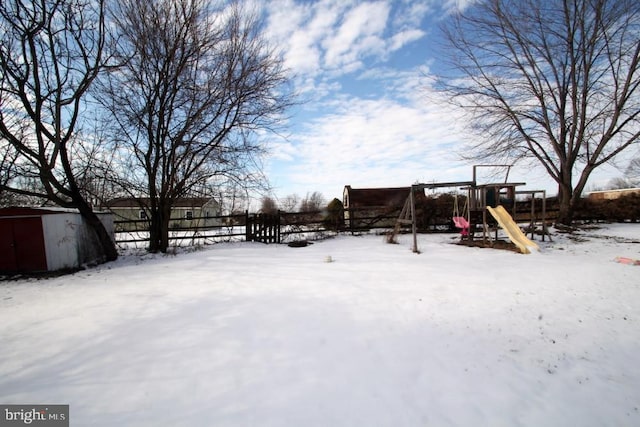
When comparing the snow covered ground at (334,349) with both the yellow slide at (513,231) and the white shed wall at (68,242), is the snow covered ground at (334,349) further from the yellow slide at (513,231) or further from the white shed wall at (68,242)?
the yellow slide at (513,231)

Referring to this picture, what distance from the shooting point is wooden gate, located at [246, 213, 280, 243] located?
37.5ft

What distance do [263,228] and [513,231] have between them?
8840mm

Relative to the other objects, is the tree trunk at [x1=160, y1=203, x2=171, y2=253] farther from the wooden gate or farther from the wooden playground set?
the wooden playground set

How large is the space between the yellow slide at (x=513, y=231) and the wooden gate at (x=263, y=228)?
7859 millimetres

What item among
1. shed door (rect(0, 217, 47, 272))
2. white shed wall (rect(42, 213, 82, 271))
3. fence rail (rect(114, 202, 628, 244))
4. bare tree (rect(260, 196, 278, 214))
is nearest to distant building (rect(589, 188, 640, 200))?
fence rail (rect(114, 202, 628, 244))

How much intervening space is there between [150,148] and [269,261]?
5.78m

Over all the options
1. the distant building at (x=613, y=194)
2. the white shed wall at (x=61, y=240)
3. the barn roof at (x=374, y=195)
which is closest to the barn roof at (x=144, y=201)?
the white shed wall at (x=61, y=240)

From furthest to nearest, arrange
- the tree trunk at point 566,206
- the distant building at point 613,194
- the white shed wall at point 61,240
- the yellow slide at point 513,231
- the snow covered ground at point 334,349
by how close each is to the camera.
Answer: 1. the distant building at point 613,194
2. the tree trunk at point 566,206
3. the yellow slide at point 513,231
4. the white shed wall at point 61,240
5. the snow covered ground at point 334,349

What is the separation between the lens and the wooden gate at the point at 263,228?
37.5 ft

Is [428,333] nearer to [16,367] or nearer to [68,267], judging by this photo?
[16,367]

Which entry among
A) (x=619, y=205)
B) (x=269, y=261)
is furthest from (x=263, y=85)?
(x=619, y=205)

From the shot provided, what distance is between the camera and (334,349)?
2969 mm

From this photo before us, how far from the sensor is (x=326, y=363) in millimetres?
2730

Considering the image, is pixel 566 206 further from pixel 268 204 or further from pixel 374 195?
pixel 268 204
